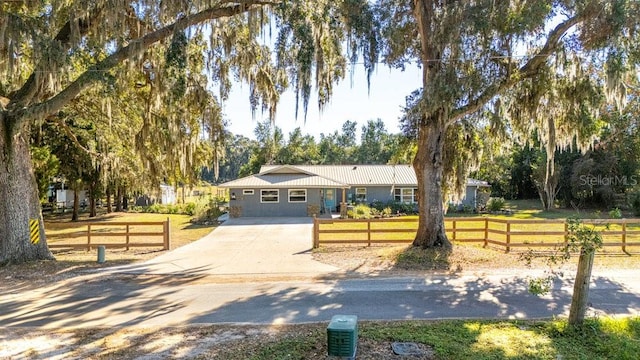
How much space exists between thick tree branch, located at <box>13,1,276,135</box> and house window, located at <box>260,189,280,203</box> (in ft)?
54.1

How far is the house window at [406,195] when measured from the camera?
3012cm

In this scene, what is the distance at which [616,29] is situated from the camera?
29.1ft

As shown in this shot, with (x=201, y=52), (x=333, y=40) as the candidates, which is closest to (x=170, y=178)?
(x=201, y=52)

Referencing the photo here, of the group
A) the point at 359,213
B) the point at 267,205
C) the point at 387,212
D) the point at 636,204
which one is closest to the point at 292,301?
the point at 359,213

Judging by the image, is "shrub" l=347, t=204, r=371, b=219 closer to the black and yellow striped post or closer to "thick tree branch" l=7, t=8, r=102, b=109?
the black and yellow striped post

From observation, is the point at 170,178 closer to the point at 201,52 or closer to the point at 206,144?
the point at 206,144

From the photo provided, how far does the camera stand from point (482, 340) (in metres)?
4.95

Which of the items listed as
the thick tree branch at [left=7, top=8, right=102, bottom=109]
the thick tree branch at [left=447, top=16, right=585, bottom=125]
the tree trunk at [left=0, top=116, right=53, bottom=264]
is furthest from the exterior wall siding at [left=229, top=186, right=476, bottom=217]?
the thick tree branch at [left=447, top=16, right=585, bottom=125]

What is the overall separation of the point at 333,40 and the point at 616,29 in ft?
20.6

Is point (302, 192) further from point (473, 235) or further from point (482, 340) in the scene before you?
point (482, 340)

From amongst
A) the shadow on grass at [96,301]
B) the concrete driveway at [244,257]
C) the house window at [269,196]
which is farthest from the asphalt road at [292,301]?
the house window at [269,196]

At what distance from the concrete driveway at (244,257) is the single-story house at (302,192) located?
7.22 meters

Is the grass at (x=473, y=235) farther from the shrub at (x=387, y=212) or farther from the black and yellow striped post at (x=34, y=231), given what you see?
the black and yellow striped post at (x=34, y=231)

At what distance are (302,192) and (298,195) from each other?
13.0 inches
